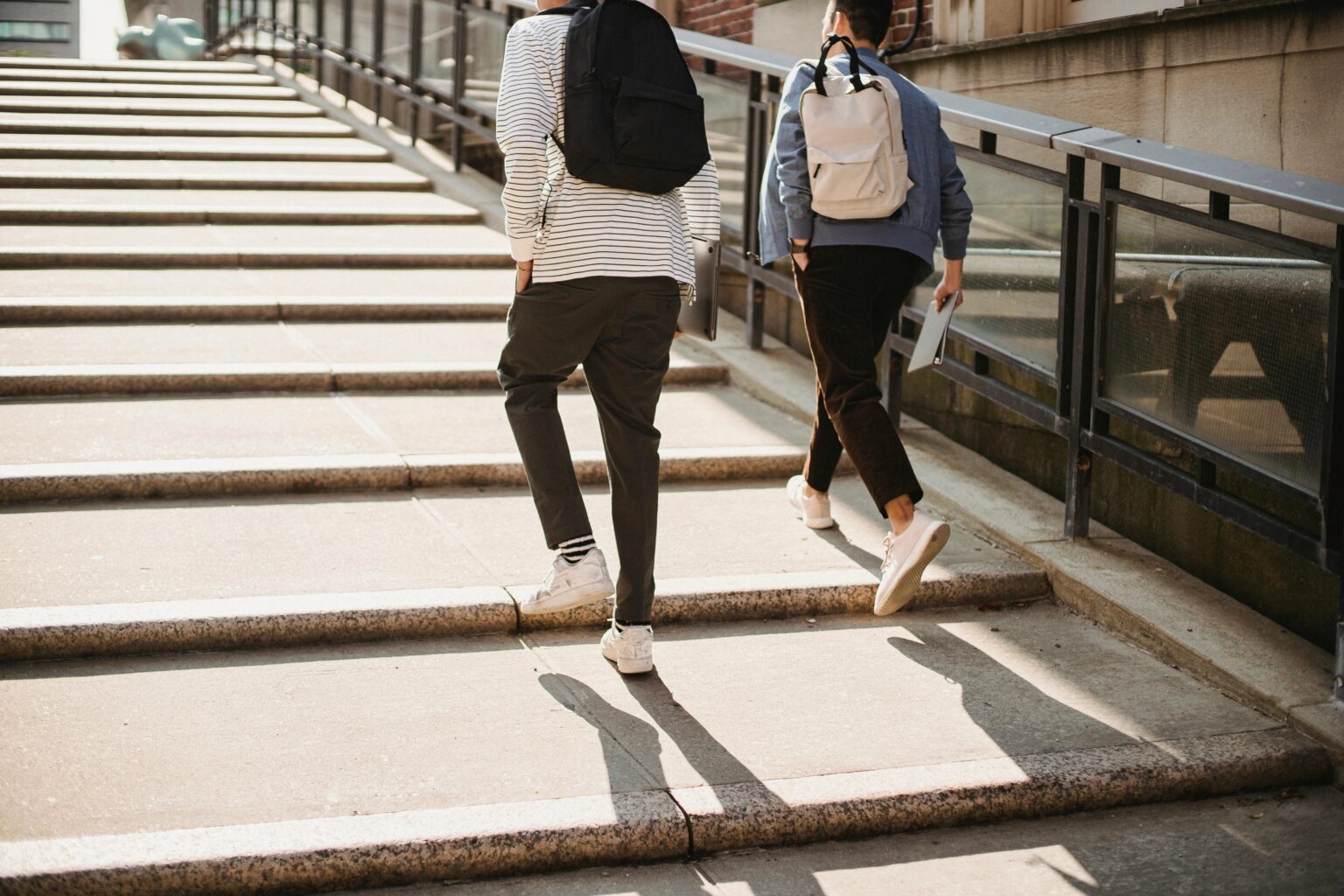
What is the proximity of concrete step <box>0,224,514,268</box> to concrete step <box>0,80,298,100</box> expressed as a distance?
4.49 metres

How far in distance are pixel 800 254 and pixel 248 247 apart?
4283 millimetres

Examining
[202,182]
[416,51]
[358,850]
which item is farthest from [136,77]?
[358,850]

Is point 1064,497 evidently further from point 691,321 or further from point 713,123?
point 713,123

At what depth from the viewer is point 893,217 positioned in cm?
421

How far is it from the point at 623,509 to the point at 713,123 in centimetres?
389

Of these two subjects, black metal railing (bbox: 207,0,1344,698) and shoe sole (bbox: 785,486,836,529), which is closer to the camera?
black metal railing (bbox: 207,0,1344,698)

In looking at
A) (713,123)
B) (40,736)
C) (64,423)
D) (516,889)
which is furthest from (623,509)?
(713,123)

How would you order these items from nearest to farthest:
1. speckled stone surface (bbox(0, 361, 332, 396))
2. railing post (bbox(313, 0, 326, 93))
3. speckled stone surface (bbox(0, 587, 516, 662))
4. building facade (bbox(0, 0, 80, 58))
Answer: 1. speckled stone surface (bbox(0, 587, 516, 662))
2. speckled stone surface (bbox(0, 361, 332, 396))
3. railing post (bbox(313, 0, 326, 93))
4. building facade (bbox(0, 0, 80, 58))

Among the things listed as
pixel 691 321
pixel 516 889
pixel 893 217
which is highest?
pixel 893 217

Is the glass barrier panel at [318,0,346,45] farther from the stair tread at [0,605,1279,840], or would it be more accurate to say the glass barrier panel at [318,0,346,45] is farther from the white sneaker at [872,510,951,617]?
the white sneaker at [872,510,951,617]

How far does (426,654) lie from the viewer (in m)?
3.84

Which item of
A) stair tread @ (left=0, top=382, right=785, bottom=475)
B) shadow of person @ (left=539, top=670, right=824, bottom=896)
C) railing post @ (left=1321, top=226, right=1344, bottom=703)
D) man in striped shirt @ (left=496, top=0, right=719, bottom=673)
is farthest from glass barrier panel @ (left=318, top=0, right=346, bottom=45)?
railing post @ (left=1321, top=226, right=1344, bottom=703)

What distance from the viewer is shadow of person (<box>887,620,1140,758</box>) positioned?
11.4 feet

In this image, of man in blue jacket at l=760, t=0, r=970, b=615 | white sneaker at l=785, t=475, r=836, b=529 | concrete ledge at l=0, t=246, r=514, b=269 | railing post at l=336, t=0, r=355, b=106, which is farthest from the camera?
railing post at l=336, t=0, r=355, b=106
